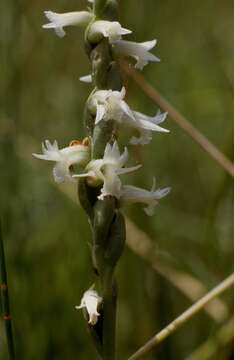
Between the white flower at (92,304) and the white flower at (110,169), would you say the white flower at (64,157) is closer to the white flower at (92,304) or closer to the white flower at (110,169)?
the white flower at (110,169)

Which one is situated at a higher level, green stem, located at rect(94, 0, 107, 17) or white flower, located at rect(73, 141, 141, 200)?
green stem, located at rect(94, 0, 107, 17)

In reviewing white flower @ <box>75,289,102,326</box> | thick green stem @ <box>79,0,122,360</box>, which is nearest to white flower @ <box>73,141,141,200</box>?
thick green stem @ <box>79,0,122,360</box>

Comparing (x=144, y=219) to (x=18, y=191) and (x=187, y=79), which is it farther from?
(x=187, y=79)

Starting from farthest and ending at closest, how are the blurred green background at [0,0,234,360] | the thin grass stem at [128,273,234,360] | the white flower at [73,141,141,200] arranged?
the blurred green background at [0,0,234,360] < the thin grass stem at [128,273,234,360] < the white flower at [73,141,141,200]

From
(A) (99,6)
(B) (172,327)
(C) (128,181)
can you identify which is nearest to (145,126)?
(A) (99,6)

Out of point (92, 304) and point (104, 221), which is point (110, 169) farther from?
point (92, 304)

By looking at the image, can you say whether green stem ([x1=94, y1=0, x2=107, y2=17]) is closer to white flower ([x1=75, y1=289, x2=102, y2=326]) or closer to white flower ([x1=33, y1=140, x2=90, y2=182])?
white flower ([x1=33, y1=140, x2=90, y2=182])

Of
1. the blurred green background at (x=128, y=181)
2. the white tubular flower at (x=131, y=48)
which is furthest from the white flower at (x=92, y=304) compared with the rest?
the blurred green background at (x=128, y=181)
